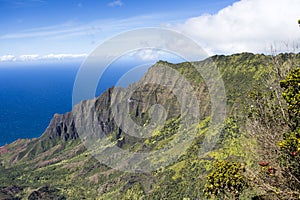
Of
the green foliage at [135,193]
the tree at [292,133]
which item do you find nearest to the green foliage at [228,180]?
the tree at [292,133]

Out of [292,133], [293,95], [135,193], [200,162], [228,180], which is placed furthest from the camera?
[135,193]

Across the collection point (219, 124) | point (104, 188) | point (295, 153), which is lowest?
point (104, 188)

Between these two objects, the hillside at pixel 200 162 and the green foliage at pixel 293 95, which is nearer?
the green foliage at pixel 293 95

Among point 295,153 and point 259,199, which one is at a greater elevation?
point 295,153

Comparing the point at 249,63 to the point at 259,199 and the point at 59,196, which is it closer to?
the point at 59,196

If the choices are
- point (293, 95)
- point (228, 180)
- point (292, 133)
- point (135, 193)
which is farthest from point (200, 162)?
point (293, 95)

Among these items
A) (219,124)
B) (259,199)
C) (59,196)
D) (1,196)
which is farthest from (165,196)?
(259,199)

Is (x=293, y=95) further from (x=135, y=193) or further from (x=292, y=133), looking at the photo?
(x=135, y=193)

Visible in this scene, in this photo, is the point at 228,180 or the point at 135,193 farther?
the point at 135,193

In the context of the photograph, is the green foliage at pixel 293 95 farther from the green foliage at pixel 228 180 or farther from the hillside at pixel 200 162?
the green foliage at pixel 228 180
